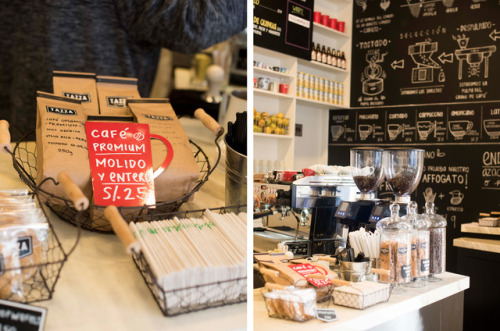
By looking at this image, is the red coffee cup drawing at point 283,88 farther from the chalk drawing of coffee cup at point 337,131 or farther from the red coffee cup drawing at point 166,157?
the red coffee cup drawing at point 166,157

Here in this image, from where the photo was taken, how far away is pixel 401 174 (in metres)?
2.25

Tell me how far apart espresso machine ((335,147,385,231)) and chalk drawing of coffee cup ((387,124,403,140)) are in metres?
2.92

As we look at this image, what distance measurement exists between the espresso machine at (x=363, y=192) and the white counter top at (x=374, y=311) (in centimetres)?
41

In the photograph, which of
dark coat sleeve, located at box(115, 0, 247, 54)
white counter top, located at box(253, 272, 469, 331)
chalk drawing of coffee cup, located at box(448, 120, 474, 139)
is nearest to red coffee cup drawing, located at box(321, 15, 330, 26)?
chalk drawing of coffee cup, located at box(448, 120, 474, 139)

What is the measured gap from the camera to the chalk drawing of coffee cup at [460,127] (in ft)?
15.2

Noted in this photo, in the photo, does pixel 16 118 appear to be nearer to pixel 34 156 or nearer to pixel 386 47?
pixel 34 156

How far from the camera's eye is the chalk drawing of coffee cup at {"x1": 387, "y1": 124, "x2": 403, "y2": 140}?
5.13 m

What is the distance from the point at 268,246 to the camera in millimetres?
2184

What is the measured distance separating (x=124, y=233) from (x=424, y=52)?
4.88m

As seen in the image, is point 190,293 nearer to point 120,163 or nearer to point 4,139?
point 120,163

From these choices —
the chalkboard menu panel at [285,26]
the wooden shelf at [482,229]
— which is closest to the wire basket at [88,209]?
the wooden shelf at [482,229]

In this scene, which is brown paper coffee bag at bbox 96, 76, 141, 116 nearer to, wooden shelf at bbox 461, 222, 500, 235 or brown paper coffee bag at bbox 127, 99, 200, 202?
brown paper coffee bag at bbox 127, 99, 200, 202

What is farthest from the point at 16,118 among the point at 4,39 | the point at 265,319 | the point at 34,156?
the point at 265,319

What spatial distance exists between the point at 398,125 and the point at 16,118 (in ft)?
14.2
